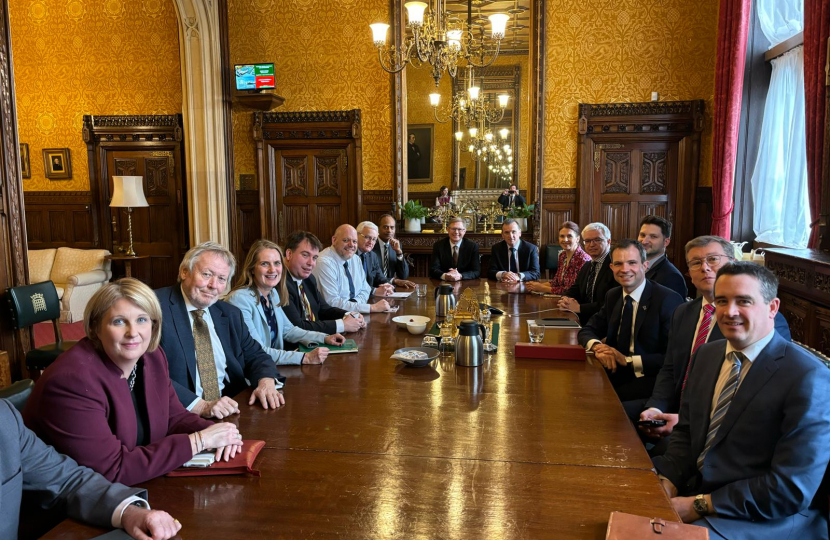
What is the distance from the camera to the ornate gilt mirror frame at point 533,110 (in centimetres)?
750

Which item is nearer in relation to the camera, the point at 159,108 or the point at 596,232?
the point at 596,232

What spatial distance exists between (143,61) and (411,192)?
4.36 m

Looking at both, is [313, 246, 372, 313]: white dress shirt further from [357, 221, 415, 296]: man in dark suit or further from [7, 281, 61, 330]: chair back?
[7, 281, 61, 330]: chair back

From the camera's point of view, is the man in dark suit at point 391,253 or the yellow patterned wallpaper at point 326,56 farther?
the yellow patterned wallpaper at point 326,56

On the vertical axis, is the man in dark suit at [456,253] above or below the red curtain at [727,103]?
below

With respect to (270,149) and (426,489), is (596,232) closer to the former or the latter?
(426,489)

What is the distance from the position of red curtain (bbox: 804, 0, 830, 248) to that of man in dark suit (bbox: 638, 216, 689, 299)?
1.32 meters

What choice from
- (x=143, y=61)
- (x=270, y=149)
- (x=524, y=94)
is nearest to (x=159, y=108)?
(x=143, y=61)

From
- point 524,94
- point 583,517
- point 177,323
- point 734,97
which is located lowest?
point 583,517

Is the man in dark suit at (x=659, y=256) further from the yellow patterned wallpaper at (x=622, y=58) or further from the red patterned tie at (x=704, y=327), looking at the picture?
the yellow patterned wallpaper at (x=622, y=58)

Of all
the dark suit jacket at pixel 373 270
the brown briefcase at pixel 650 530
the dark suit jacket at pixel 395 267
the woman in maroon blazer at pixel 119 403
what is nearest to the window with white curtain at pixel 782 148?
the dark suit jacket at pixel 395 267

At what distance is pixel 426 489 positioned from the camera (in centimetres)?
161

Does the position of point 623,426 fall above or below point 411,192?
below

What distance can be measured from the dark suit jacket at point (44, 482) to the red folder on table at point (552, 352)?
189cm
